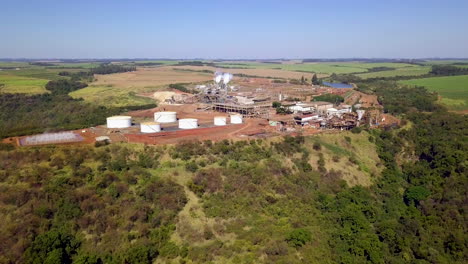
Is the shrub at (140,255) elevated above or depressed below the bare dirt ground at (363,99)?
below

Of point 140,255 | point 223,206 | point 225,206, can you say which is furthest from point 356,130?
point 140,255

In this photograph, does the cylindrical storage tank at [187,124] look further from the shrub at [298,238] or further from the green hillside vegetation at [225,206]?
the shrub at [298,238]

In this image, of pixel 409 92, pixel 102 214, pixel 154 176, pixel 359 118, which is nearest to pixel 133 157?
pixel 154 176

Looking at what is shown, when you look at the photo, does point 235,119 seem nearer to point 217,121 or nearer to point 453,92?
point 217,121

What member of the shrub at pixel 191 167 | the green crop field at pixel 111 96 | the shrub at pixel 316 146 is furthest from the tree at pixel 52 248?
the green crop field at pixel 111 96

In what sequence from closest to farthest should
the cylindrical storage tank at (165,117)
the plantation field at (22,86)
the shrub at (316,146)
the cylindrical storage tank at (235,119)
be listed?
the shrub at (316,146) < the cylindrical storage tank at (235,119) < the cylindrical storage tank at (165,117) < the plantation field at (22,86)

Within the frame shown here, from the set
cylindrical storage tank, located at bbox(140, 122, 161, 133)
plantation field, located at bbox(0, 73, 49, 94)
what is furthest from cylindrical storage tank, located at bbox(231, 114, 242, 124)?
plantation field, located at bbox(0, 73, 49, 94)

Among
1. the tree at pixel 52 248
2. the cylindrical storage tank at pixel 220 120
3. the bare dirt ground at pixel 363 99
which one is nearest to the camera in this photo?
the tree at pixel 52 248
